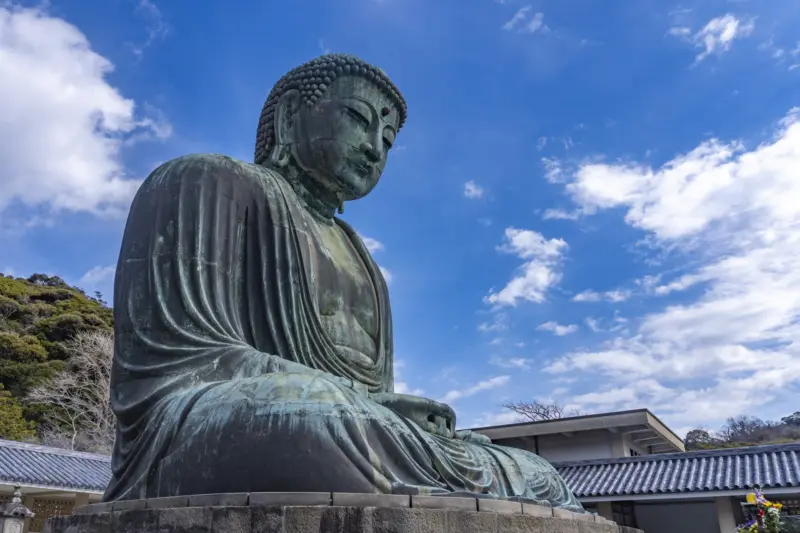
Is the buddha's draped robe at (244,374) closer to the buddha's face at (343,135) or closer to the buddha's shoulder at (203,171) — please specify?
the buddha's shoulder at (203,171)

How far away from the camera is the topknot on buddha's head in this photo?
18.8 feet

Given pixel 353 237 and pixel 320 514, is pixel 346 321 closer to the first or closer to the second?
pixel 353 237

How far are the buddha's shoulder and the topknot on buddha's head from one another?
0.88 meters

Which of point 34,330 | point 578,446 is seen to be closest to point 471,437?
point 578,446

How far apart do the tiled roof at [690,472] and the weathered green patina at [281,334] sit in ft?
36.1

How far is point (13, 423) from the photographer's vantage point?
1057 inches

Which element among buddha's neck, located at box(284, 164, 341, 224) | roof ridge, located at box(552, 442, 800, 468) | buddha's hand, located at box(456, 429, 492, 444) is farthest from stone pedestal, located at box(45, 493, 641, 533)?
roof ridge, located at box(552, 442, 800, 468)

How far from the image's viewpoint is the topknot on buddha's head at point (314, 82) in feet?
18.8

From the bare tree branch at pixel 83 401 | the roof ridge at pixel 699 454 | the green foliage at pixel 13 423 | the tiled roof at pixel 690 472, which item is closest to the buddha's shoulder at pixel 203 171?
the tiled roof at pixel 690 472

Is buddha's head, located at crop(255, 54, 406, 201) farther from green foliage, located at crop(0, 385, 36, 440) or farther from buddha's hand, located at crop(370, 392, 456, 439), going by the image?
green foliage, located at crop(0, 385, 36, 440)

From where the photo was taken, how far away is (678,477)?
52.8ft

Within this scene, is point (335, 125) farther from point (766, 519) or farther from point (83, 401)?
point (83, 401)

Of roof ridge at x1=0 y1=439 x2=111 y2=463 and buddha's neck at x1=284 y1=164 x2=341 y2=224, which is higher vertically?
roof ridge at x1=0 y1=439 x2=111 y2=463

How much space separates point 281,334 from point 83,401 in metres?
28.0
